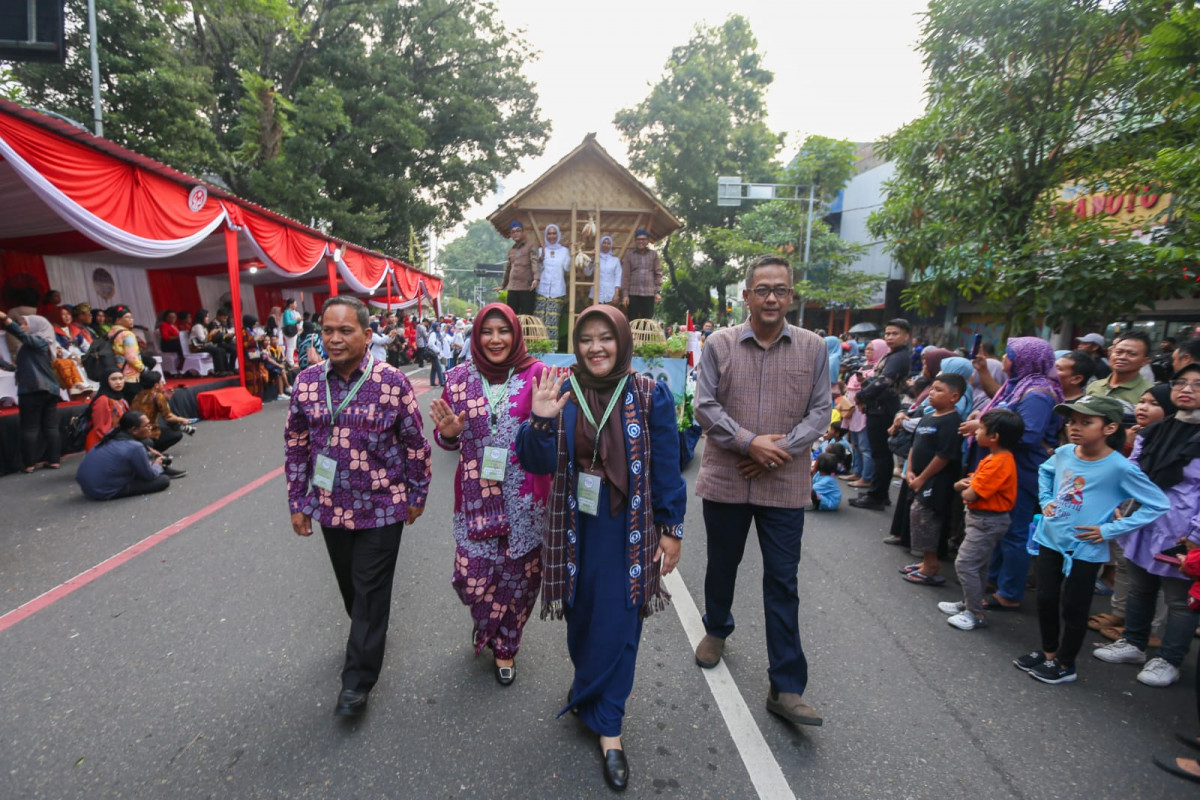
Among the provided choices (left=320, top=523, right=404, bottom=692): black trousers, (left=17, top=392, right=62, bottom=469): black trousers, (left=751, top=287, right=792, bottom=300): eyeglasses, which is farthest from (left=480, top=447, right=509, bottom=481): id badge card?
(left=17, top=392, right=62, bottom=469): black trousers

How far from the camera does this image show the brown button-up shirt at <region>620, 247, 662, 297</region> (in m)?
8.02

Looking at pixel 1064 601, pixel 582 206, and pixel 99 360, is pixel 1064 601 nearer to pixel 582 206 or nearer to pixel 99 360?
pixel 582 206

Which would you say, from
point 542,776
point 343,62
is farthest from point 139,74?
point 542,776

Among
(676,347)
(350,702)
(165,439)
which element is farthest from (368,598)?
(165,439)

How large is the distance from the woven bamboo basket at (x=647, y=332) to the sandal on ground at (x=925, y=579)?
3.63 meters

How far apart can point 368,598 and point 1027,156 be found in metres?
7.02

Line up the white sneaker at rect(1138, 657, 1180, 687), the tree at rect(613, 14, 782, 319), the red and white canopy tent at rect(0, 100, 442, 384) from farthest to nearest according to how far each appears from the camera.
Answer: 1. the tree at rect(613, 14, 782, 319)
2. the red and white canopy tent at rect(0, 100, 442, 384)
3. the white sneaker at rect(1138, 657, 1180, 687)

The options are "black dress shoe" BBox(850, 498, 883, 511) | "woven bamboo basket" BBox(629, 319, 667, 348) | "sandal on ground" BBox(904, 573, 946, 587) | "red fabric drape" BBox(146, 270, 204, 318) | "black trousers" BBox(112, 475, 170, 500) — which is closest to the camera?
"sandal on ground" BBox(904, 573, 946, 587)

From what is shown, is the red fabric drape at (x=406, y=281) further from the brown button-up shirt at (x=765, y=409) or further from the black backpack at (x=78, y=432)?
the brown button-up shirt at (x=765, y=409)

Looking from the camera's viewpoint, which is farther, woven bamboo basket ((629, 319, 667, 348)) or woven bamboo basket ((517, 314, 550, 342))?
woven bamboo basket ((517, 314, 550, 342))

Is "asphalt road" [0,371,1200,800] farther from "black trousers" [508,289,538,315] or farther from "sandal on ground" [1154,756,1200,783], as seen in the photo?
"black trousers" [508,289,538,315]

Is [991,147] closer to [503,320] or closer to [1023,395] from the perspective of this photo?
[1023,395]

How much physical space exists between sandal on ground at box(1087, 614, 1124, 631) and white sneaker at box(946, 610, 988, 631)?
646 mm

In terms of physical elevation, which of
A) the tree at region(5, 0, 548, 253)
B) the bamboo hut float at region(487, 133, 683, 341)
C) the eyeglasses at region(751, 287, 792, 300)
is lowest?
the eyeglasses at region(751, 287, 792, 300)
